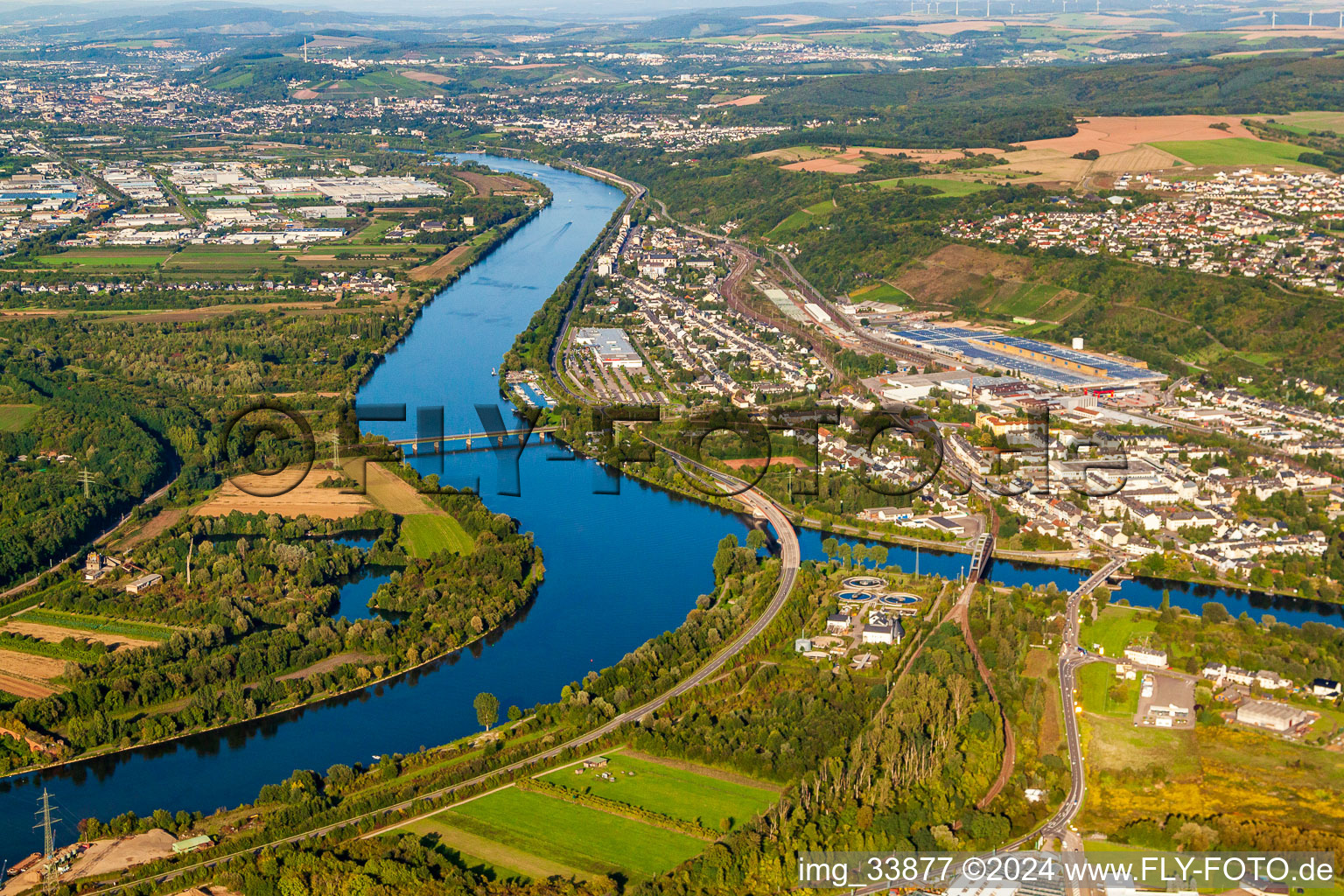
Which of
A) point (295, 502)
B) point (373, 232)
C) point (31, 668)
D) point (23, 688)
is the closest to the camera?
point (23, 688)

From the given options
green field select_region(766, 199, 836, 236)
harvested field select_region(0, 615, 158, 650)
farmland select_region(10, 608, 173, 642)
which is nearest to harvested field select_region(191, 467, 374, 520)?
farmland select_region(10, 608, 173, 642)

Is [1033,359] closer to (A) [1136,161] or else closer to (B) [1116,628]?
(B) [1116,628]

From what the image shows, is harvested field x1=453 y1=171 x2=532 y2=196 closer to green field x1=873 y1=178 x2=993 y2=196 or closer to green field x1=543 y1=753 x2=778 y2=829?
green field x1=873 y1=178 x2=993 y2=196

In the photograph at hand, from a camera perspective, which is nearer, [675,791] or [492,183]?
[675,791]

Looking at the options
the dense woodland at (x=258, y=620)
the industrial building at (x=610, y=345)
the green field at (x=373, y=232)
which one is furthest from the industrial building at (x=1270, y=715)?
the green field at (x=373, y=232)

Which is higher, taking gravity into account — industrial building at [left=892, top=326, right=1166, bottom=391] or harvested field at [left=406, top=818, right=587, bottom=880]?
industrial building at [left=892, top=326, right=1166, bottom=391]

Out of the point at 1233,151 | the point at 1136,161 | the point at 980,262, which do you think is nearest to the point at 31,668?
the point at 980,262
